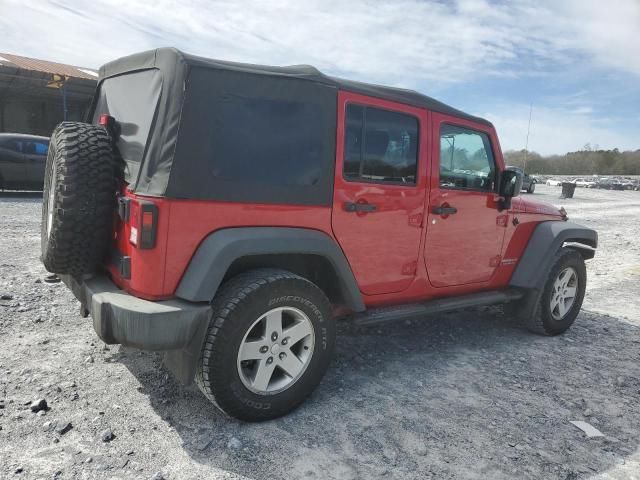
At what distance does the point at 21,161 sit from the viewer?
11.4 meters

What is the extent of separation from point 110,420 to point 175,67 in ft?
6.42

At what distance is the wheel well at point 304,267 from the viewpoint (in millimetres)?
2900

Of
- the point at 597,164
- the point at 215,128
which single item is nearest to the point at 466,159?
the point at 215,128

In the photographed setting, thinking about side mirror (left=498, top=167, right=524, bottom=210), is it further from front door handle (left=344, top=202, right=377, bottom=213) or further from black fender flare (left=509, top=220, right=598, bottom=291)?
front door handle (left=344, top=202, right=377, bottom=213)

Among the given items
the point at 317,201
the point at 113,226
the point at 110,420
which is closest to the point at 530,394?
the point at 317,201

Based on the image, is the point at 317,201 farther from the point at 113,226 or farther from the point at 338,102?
the point at 113,226

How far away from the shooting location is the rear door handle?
3656 mm

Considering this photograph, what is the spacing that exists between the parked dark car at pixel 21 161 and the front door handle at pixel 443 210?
10771mm

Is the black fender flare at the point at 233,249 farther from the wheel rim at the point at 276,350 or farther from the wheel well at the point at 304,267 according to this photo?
the wheel rim at the point at 276,350

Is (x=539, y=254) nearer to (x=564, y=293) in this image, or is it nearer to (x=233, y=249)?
(x=564, y=293)

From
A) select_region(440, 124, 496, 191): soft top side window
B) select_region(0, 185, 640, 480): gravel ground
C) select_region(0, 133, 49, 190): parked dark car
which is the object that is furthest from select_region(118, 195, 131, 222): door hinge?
select_region(0, 133, 49, 190): parked dark car

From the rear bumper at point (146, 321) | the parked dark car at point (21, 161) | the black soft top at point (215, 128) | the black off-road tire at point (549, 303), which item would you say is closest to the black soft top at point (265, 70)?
the black soft top at point (215, 128)

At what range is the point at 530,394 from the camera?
3.45 meters

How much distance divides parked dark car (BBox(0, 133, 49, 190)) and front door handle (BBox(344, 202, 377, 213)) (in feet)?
35.2
